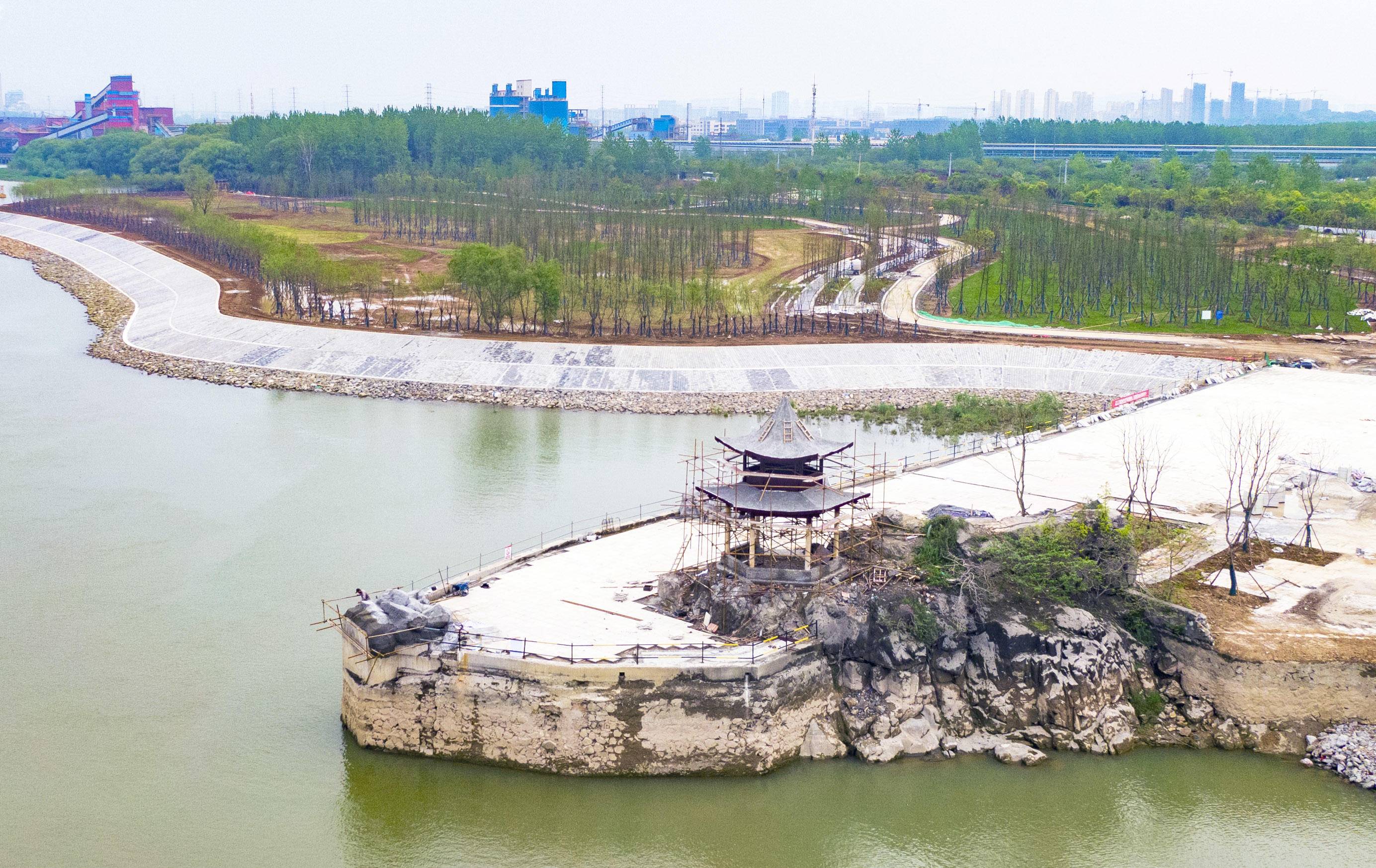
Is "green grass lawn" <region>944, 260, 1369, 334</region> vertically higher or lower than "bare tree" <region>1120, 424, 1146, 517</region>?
higher

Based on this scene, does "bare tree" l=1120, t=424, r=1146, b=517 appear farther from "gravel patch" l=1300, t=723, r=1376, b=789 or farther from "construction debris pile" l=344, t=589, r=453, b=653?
"construction debris pile" l=344, t=589, r=453, b=653

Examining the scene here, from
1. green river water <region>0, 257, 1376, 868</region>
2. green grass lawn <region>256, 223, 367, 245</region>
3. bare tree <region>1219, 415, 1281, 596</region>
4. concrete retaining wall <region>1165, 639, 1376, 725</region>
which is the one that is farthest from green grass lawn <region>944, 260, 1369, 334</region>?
green grass lawn <region>256, 223, 367, 245</region>

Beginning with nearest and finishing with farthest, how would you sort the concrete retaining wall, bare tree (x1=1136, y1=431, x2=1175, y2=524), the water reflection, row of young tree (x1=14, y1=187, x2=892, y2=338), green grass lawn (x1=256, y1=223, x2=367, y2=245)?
1. the water reflection
2. the concrete retaining wall
3. bare tree (x1=1136, y1=431, x2=1175, y2=524)
4. row of young tree (x1=14, y1=187, x2=892, y2=338)
5. green grass lawn (x1=256, y1=223, x2=367, y2=245)

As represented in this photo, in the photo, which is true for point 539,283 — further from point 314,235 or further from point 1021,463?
point 314,235

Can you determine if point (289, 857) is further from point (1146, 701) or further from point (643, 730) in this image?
point (1146, 701)

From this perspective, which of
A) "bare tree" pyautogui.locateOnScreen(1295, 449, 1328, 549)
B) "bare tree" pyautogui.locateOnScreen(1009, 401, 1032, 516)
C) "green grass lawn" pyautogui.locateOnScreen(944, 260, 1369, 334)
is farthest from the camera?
"green grass lawn" pyautogui.locateOnScreen(944, 260, 1369, 334)

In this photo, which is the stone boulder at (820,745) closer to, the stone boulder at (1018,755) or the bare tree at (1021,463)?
the stone boulder at (1018,755)

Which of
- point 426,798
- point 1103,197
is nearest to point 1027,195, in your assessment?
point 1103,197
